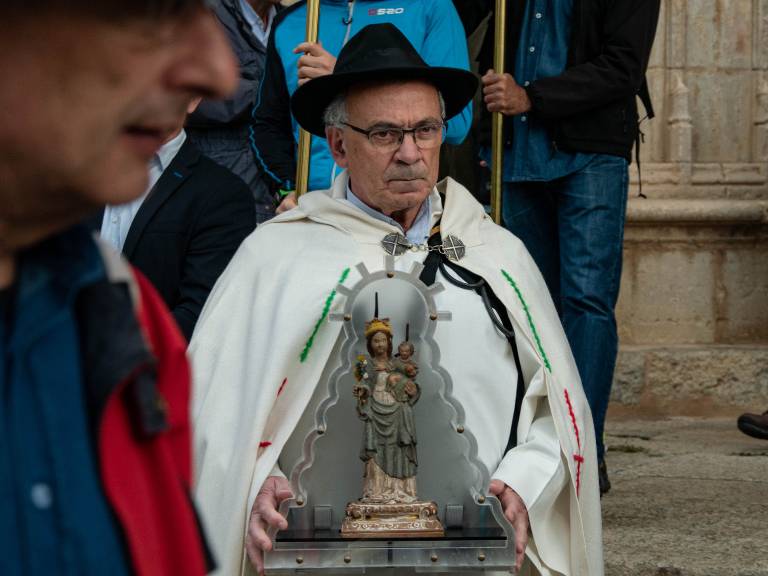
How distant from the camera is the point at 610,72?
523 centimetres

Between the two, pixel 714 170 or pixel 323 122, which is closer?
pixel 323 122

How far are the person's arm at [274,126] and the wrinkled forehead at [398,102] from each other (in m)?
1.09

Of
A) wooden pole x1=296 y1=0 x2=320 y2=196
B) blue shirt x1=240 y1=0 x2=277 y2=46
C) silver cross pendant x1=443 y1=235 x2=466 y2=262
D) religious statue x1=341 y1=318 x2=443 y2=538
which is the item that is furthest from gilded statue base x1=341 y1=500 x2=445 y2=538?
blue shirt x1=240 y1=0 x2=277 y2=46

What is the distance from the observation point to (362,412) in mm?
3459

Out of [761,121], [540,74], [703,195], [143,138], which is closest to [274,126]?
[540,74]

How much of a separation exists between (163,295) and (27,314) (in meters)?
2.96

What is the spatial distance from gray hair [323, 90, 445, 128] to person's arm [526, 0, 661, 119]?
1.01 m

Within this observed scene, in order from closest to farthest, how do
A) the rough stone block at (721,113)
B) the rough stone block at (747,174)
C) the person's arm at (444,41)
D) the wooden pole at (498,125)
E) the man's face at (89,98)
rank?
the man's face at (89,98), the person's arm at (444,41), the wooden pole at (498,125), the rough stone block at (747,174), the rough stone block at (721,113)

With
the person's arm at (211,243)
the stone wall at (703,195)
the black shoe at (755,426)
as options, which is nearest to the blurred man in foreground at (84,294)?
the person's arm at (211,243)

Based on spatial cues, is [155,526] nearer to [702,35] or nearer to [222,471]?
[222,471]

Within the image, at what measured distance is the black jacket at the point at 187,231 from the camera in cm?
448

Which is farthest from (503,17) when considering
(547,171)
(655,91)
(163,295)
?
(655,91)

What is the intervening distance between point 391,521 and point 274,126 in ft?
7.08

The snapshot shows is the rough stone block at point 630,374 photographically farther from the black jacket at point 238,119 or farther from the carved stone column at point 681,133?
the black jacket at point 238,119
